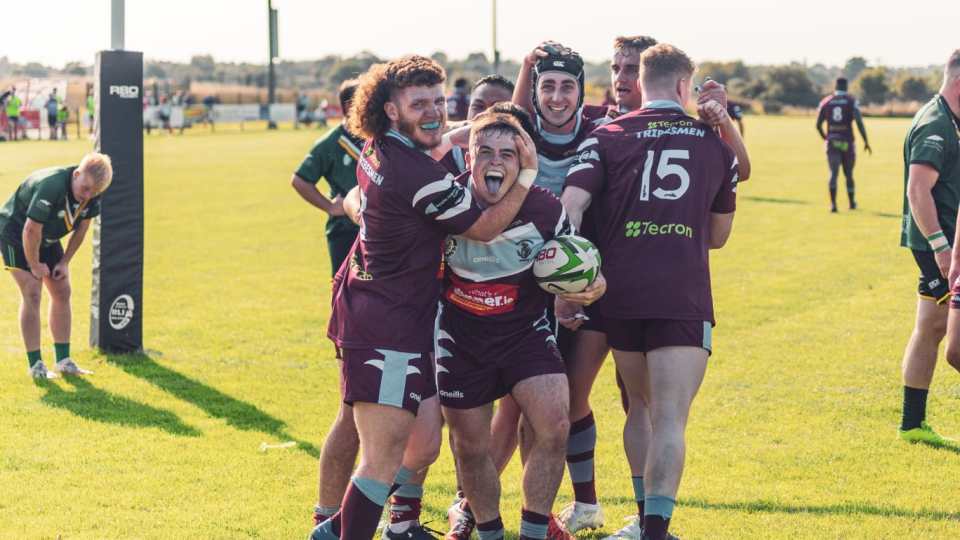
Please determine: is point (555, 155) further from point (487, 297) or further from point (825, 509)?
point (825, 509)

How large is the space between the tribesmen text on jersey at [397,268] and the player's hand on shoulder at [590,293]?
0.62 m

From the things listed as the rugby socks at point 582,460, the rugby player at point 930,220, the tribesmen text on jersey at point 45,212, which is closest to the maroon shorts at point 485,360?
the rugby socks at point 582,460

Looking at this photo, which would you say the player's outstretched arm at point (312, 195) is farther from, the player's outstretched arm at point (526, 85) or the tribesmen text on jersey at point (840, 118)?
the tribesmen text on jersey at point (840, 118)

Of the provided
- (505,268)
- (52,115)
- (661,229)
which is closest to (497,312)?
(505,268)

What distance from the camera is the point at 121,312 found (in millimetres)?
10414

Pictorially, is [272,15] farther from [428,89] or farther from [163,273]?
[428,89]

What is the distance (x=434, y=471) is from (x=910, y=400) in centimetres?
322

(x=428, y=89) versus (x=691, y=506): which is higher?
(x=428, y=89)

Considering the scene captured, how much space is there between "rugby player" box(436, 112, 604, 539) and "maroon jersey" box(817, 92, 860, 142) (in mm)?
17049

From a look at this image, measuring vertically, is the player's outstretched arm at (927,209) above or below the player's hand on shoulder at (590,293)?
above

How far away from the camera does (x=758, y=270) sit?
15.8 meters

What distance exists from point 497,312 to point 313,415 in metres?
3.59

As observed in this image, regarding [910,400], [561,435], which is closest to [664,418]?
[561,435]

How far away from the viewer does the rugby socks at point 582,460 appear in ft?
20.6
